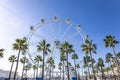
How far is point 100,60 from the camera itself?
85.4 meters

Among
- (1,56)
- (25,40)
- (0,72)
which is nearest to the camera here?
(1,56)

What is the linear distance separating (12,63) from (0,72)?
148962 millimetres

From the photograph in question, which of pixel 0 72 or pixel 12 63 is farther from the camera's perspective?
pixel 0 72

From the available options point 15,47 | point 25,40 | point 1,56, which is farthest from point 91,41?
point 1,56

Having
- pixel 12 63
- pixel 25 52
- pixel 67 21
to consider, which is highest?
pixel 67 21

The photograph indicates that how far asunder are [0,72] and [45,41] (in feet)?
518

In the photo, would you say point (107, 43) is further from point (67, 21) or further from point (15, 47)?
point (15, 47)

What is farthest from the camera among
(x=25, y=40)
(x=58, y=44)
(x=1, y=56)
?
(x=58, y=44)

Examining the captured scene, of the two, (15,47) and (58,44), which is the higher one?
(58,44)

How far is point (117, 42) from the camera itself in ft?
163

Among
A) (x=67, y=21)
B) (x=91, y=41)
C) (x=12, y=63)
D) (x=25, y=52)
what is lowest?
(x=12, y=63)

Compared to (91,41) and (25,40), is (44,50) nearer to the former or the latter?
(25,40)

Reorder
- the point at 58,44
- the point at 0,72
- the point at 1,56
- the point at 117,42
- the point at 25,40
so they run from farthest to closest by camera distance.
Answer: the point at 0,72, the point at 58,44, the point at 25,40, the point at 117,42, the point at 1,56

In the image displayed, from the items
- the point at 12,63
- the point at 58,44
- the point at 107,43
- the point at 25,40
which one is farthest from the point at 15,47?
the point at 107,43
